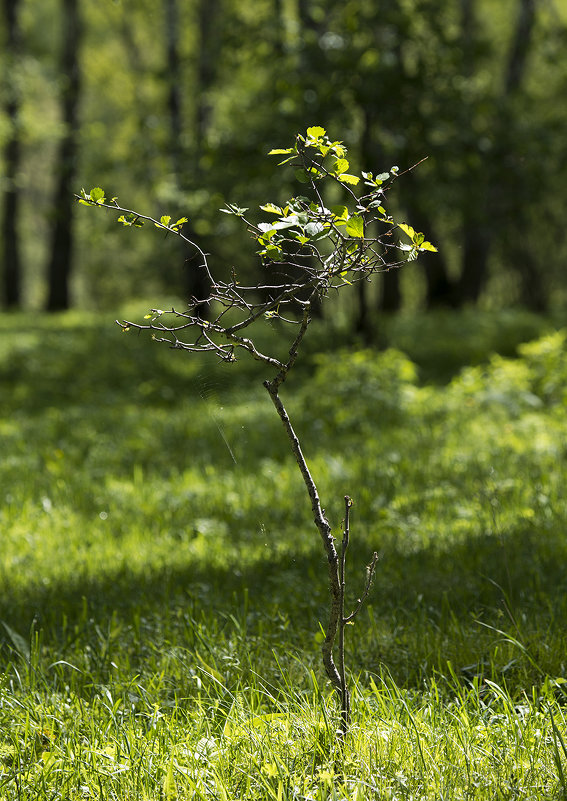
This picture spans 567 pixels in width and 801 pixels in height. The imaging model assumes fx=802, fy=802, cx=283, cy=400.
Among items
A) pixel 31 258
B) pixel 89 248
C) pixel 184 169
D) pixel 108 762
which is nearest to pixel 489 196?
pixel 184 169

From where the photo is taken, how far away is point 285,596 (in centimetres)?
419

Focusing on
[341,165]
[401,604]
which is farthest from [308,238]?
[401,604]

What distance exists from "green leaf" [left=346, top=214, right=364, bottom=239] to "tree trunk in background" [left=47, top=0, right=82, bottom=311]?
47.9 ft

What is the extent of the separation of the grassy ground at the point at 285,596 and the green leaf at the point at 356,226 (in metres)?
0.74

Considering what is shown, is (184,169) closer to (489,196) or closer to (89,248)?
(489,196)

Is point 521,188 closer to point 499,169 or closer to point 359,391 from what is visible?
point 499,169

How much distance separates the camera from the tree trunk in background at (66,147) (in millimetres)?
17516

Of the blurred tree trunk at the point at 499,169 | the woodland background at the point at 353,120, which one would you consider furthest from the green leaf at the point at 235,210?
the blurred tree trunk at the point at 499,169

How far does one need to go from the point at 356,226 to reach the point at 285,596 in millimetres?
2367

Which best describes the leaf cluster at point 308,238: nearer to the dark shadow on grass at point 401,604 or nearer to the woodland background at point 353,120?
the dark shadow on grass at point 401,604

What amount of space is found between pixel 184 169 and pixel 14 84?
18.4 feet

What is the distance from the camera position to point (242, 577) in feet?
14.7

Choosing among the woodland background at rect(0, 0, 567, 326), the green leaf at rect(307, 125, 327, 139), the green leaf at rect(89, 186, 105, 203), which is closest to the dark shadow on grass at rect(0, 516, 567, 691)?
the green leaf at rect(307, 125, 327, 139)

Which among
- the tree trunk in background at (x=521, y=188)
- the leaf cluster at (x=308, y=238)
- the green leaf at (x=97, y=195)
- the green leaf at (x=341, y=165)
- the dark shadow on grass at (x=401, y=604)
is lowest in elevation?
→ the dark shadow on grass at (x=401, y=604)
